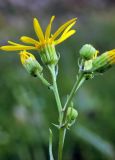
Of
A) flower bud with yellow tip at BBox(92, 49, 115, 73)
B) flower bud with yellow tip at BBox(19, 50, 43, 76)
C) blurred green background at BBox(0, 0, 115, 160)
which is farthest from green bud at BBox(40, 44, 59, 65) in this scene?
blurred green background at BBox(0, 0, 115, 160)

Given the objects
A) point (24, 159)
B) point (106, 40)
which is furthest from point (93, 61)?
point (106, 40)

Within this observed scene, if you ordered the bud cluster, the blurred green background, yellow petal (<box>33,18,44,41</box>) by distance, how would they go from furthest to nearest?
the blurred green background, the bud cluster, yellow petal (<box>33,18,44,41</box>)

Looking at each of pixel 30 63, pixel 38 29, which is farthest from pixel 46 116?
pixel 38 29

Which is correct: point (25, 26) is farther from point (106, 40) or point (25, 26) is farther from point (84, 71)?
point (84, 71)

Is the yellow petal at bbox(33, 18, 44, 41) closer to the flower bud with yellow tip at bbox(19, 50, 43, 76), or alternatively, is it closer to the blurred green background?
the flower bud with yellow tip at bbox(19, 50, 43, 76)

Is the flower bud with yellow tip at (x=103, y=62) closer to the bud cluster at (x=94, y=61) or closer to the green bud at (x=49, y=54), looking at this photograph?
the bud cluster at (x=94, y=61)

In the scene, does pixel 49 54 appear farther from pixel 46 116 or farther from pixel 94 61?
pixel 46 116
